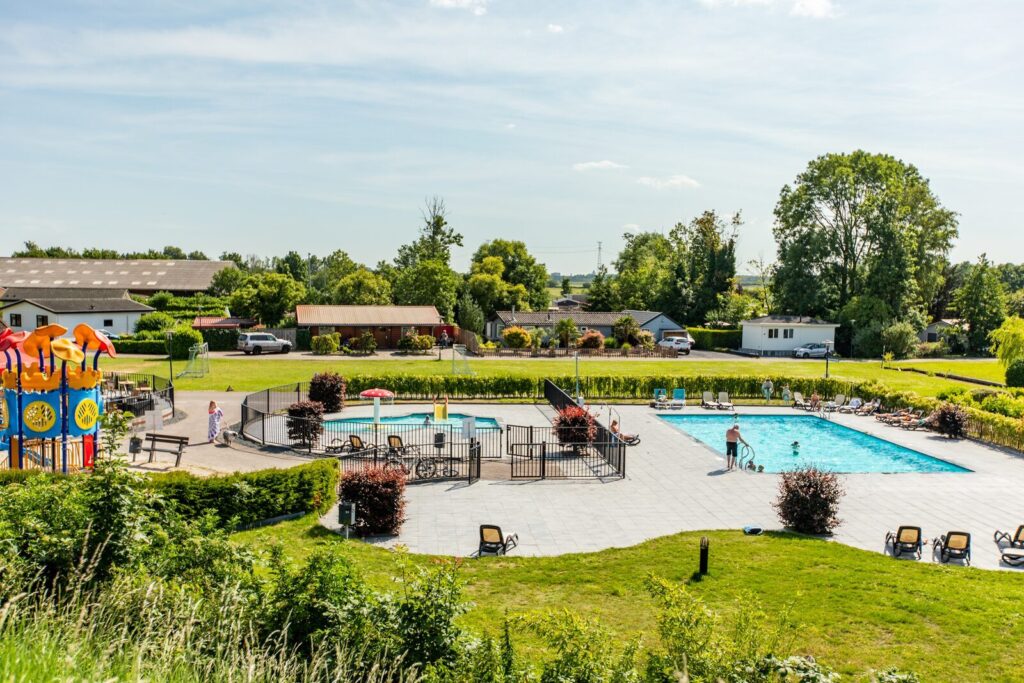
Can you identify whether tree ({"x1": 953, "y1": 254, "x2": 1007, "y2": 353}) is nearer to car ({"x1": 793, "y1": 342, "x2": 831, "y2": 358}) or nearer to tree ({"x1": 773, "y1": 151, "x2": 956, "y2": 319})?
tree ({"x1": 773, "y1": 151, "x2": 956, "y2": 319})

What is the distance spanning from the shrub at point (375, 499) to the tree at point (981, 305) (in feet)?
208

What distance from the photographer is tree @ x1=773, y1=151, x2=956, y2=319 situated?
61875 mm

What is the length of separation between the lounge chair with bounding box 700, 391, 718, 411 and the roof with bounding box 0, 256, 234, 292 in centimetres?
6878

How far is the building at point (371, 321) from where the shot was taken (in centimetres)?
5641

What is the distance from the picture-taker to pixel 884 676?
228 inches

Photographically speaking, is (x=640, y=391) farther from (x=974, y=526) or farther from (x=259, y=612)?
(x=259, y=612)

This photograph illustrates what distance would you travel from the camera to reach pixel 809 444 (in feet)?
95.2

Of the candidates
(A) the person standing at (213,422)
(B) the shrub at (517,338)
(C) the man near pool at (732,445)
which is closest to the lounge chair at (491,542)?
(C) the man near pool at (732,445)

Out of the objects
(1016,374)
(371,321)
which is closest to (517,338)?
(371,321)

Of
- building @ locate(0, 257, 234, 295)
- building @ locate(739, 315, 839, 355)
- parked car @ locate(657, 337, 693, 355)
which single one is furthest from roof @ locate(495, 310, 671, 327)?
building @ locate(0, 257, 234, 295)

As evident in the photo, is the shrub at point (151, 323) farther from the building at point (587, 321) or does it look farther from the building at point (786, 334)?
the building at point (786, 334)

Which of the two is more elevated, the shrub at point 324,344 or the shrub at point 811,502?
the shrub at point 324,344

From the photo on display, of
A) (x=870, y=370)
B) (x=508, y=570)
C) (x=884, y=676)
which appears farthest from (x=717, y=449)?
(x=870, y=370)

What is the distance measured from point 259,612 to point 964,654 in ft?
31.2
